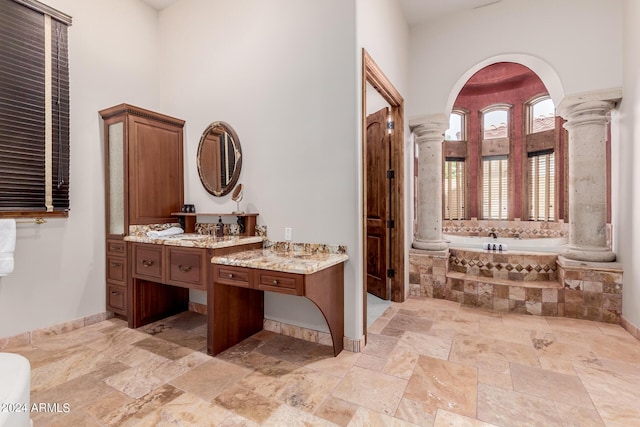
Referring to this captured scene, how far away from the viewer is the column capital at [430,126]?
3.85m

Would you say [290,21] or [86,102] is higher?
[290,21]

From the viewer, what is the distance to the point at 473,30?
367 centimetres

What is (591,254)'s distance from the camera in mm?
3109

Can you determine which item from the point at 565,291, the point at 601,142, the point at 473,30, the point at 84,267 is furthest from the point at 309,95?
the point at 565,291

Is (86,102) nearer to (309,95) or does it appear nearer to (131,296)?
(131,296)

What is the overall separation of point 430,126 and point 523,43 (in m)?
1.32

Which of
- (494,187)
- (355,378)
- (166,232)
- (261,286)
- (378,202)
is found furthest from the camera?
(494,187)

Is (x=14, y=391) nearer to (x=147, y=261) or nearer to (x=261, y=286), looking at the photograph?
(x=261, y=286)

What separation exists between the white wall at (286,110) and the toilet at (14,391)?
6.15ft

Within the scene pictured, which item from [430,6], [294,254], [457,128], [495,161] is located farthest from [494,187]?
[294,254]

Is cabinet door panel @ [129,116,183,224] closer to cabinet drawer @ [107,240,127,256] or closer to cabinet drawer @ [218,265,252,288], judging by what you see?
cabinet drawer @ [107,240,127,256]

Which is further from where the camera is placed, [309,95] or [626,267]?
[626,267]

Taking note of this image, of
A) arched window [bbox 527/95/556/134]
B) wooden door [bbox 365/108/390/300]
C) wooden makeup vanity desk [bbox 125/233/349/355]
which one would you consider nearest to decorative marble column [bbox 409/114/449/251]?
wooden door [bbox 365/108/390/300]

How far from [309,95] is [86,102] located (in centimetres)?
234
